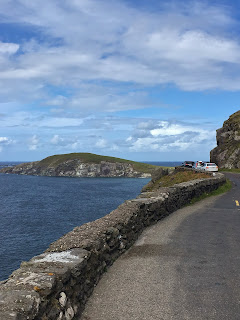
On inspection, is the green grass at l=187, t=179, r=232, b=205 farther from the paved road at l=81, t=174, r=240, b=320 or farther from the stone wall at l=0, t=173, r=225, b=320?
the stone wall at l=0, t=173, r=225, b=320

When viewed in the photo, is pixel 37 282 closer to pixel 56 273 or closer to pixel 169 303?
pixel 56 273

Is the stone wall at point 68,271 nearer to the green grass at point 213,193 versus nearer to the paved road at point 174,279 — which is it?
the paved road at point 174,279

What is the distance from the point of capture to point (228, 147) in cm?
8275

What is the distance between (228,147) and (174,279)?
79.9 meters

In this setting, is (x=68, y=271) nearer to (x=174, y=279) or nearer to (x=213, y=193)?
(x=174, y=279)

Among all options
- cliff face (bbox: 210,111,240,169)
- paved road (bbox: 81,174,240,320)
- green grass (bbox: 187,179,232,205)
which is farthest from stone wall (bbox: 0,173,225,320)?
cliff face (bbox: 210,111,240,169)

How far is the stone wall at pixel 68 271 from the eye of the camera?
4.73m

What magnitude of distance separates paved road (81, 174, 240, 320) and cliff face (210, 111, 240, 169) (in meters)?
66.0

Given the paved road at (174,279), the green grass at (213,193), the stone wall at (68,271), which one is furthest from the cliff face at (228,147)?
the stone wall at (68,271)

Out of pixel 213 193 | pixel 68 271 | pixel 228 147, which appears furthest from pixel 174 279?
pixel 228 147

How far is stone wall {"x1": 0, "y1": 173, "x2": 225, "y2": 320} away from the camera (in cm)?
473

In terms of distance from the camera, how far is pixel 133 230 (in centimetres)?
1167

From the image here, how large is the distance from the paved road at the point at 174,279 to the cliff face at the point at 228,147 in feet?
216

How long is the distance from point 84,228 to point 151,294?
3.03m
